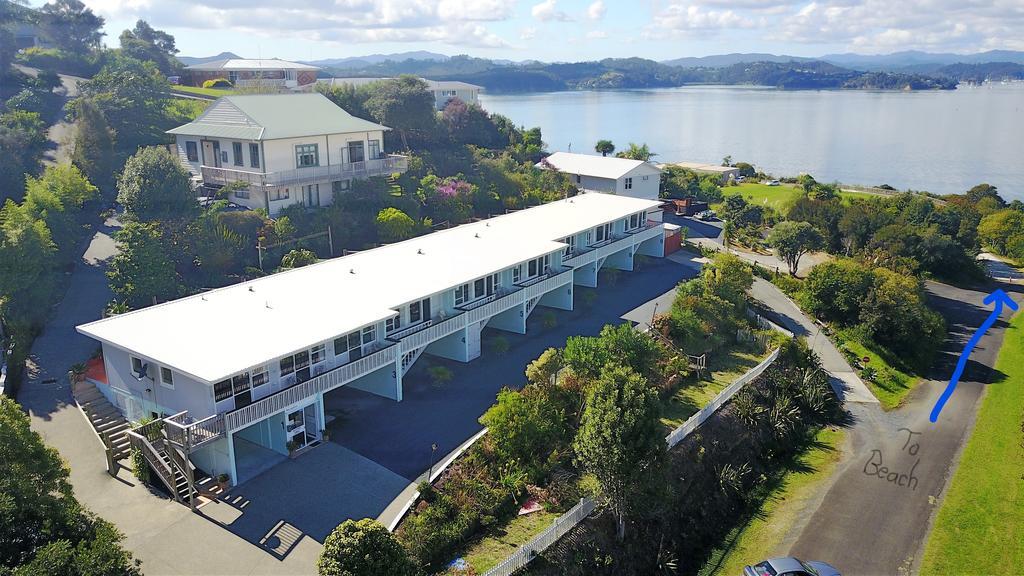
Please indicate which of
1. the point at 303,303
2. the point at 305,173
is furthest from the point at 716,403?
the point at 305,173

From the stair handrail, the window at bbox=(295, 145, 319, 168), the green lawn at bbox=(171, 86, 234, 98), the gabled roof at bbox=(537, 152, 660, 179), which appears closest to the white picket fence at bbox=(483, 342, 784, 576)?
the stair handrail

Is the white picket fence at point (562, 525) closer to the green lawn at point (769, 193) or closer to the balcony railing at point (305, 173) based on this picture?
the balcony railing at point (305, 173)

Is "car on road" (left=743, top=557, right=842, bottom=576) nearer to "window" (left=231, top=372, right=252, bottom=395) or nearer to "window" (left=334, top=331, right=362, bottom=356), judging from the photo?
"window" (left=334, top=331, right=362, bottom=356)

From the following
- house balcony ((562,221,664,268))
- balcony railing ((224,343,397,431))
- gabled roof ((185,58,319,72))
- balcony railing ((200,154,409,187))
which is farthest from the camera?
gabled roof ((185,58,319,72))

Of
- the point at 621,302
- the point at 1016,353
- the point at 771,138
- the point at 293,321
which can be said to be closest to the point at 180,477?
the point at 293,321

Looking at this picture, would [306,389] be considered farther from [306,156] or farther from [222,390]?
[306,156]

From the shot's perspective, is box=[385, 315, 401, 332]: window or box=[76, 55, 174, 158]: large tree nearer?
box=[385, 315, 401, 332]: window

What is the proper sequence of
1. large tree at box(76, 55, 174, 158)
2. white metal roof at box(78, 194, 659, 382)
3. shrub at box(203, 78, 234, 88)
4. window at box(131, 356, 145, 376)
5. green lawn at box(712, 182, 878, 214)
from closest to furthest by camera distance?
1. white metal roof at box(78, 194, 659, 382)
2. window at box(131, 356, 145, 376)
3. large tree at box(76, 55, 174, 158)
4. green lawn at box(712, 182, 878, 214)
5. shrub at box(203, 78, 234, 88)
